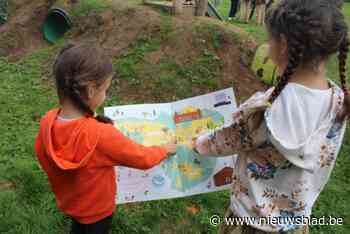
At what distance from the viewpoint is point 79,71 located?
1.68 meters

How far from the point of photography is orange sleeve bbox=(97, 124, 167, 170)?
1.72m

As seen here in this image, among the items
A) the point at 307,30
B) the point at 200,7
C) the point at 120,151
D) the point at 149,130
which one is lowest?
the point at 200,7

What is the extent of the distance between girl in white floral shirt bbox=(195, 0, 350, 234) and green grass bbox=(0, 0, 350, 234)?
4.40 ft

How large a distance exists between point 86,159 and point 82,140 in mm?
84

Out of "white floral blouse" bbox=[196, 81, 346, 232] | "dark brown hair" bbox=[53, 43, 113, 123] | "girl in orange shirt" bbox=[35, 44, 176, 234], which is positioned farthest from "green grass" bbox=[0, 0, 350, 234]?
"dark brown hair" bbox=[53, 43, 113, 123]

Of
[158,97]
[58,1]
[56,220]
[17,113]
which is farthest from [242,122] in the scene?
[58,1]

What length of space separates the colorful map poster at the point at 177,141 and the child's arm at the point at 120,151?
311 mm

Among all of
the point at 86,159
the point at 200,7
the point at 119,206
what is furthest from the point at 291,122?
the point at 200,7

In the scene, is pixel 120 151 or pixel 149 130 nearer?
pixel 120 151

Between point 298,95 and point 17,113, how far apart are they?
3.62m

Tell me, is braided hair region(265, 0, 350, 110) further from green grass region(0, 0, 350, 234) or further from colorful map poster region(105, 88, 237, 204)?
green grass region(0, 0, 350, 234)

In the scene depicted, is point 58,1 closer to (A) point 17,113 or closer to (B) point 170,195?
(A) point 17,113

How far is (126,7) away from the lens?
5.57m

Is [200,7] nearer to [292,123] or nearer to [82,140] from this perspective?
[82,140]
